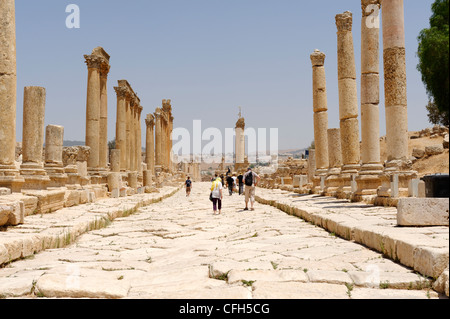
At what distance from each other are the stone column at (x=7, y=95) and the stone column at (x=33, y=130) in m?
1.93

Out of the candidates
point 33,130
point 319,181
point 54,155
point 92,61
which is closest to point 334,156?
point 319,181

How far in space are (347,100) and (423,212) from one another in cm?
1159

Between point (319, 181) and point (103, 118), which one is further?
point (103, 118)

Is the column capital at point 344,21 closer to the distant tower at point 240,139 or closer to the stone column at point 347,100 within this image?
the stone column at point 347,100

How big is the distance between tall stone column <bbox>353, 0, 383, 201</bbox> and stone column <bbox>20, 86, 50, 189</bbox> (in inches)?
373

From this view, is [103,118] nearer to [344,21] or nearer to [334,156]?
[334,156]

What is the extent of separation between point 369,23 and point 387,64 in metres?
2.32

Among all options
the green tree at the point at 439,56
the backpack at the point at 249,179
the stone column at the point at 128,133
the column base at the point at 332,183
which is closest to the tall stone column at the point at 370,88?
the column base at the point at 332,183

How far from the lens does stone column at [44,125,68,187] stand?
50.3 ft

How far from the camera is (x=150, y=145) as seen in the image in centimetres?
4062

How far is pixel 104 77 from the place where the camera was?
24.0 metres

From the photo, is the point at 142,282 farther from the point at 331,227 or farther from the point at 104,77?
the point at 104,77

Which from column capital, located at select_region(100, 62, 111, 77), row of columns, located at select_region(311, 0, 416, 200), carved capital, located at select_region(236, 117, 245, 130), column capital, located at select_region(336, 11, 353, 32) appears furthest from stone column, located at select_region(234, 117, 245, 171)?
column capital, located at select_region(336, 11, 353, 32)

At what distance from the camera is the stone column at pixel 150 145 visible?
40.1 m
